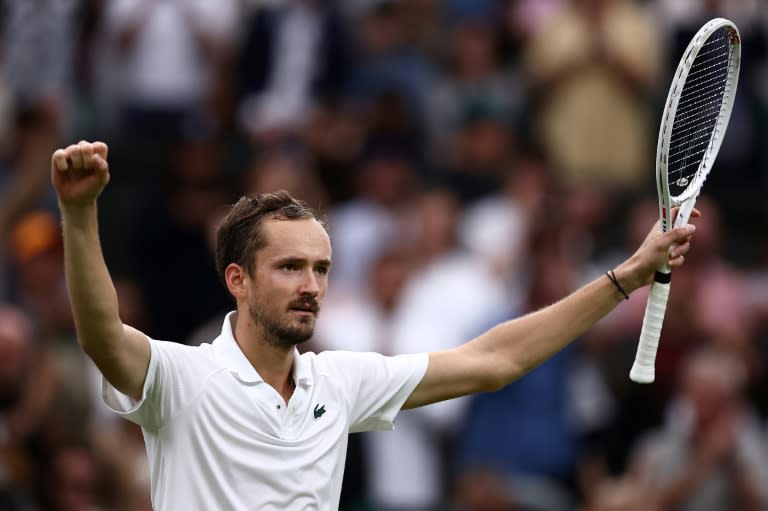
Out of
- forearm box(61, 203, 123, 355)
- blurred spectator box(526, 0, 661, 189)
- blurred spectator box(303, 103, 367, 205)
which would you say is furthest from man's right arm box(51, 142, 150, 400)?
blurred spectator box(526, 0, 661, 189)

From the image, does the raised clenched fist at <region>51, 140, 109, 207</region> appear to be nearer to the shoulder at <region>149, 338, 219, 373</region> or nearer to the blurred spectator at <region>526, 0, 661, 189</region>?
the shoulder at <region>149, 338, 219, 373</region>

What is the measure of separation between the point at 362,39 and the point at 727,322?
13.5 ft

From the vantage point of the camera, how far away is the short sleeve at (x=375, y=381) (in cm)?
579

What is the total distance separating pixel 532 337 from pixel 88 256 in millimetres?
1767

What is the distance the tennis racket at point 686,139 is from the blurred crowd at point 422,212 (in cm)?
384

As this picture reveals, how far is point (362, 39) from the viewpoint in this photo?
13.4m

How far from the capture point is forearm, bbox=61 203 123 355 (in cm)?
486

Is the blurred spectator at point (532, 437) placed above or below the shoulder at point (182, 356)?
above

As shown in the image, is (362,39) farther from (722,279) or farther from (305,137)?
(722,279)

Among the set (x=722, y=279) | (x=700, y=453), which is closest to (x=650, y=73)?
(x=722, y=279)

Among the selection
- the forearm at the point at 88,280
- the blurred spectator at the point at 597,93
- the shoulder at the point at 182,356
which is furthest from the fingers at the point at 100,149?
the blurred spectator at the point at 597,93

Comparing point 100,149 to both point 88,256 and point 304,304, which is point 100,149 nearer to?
point 88,256

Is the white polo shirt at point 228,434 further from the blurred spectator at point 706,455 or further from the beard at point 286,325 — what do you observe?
the blurred spectator at point 706,455

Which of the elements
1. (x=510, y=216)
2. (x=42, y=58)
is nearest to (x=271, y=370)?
(x=42, y=58)
